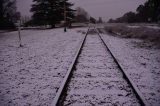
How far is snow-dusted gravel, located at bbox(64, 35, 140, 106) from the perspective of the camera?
4.53 m

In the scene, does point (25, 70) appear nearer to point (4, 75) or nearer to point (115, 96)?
point (4, 75)

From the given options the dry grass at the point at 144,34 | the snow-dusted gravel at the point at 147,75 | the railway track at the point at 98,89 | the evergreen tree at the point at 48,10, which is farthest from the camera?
the evergreen tree at the point at 48,10

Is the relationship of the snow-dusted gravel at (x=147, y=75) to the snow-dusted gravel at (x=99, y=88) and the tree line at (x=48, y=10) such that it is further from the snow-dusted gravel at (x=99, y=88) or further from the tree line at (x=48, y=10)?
the tree line at (x=48, y=10)

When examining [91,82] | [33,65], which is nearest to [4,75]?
[33,65]

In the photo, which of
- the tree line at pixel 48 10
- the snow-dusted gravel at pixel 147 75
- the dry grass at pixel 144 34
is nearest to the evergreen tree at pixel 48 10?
the tree line at pixel 48 10

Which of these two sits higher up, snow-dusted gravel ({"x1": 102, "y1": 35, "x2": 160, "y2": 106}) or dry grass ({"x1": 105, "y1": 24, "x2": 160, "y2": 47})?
dry grass ({"x1": 105, "y1": 24, "x2": 160, "y2": 47})

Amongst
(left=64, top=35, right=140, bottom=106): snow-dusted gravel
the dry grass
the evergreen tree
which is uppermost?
the evergreen tree

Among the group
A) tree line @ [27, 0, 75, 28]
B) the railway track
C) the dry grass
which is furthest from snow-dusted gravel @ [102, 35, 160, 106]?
tree line @ [27, 0, 75, 28]

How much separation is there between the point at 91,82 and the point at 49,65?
2916mm

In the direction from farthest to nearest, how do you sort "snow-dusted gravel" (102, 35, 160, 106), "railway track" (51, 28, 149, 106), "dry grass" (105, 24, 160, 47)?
"dry grass" (105, 24, 160, 47) < "snow-dusted gravel" (102, 35, 160, 106) < "railway track" (51, 28, 149, 106)

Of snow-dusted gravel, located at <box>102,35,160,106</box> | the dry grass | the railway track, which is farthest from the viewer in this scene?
the dry grass

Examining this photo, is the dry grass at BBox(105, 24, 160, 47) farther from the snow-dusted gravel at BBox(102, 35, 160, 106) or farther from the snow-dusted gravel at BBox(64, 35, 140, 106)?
the snow-dusted gravel at BBox(64, 35, 140, 106)

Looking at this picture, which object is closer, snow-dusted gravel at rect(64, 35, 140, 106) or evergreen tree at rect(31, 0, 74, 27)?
snow-dusted gravel at rect(64, 35, 140, 106)

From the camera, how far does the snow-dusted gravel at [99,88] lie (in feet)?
14.9
